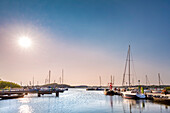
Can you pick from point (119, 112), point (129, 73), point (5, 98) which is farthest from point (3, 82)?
point (119, 112)

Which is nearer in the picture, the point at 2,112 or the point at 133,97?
the point at 2,112

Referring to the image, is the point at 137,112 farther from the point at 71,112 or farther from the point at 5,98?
the point at 5,98

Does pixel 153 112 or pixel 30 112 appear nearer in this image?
pixel 153 112

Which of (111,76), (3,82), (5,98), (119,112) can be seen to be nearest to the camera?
(119,112)

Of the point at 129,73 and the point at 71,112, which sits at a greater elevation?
the point at 129,73

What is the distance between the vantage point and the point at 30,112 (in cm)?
3825

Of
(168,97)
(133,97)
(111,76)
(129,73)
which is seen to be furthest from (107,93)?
(111,76)

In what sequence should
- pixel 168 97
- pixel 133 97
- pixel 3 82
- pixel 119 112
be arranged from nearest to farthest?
pixel 119 112
pixel 168 97
pixel 133 97
pixel 3 82

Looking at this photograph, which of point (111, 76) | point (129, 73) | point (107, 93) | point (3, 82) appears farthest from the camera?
point (111, 76)

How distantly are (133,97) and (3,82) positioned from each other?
4820 inches

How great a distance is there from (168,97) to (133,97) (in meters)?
14.2

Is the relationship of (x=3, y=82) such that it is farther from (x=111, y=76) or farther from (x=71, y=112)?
(x=71, y=112)

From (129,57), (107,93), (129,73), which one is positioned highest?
(129,57)

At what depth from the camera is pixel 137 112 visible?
36000mm
